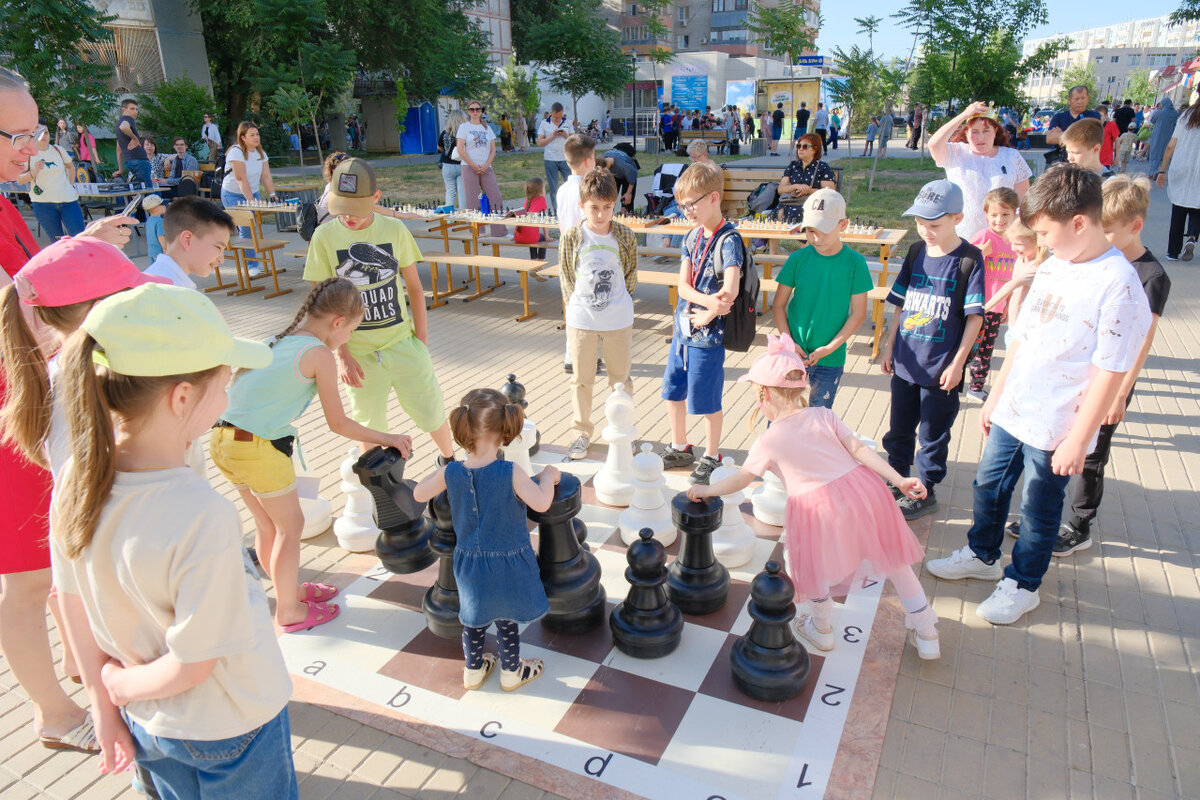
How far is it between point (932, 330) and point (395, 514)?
8.12ft

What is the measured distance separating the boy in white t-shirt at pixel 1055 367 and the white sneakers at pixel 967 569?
15cm

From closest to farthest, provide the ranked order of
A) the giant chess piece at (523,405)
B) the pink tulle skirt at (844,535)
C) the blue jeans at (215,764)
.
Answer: the blue jeans at (215,764) < the pink tulle skirt at (844,535) < the giant chess piece at (523,405)

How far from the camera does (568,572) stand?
8.55ft

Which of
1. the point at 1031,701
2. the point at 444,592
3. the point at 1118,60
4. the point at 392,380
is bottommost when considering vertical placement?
the point at 1031,701

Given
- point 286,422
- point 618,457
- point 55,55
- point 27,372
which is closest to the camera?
point 27,372

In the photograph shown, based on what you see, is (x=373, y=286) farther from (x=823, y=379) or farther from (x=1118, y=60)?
(x=1118, y=60)

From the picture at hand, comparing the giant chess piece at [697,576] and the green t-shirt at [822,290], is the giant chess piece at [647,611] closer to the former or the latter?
the giant chess piece at [697,576]

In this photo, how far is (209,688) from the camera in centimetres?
142

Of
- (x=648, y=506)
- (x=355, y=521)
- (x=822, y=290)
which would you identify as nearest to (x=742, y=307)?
(x=822, y=290)

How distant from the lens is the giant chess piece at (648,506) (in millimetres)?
3236

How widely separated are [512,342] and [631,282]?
8.56 feet

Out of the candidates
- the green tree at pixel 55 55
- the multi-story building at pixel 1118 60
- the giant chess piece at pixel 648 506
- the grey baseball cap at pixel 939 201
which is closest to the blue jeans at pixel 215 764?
the giant chess piece at pixel 648 506

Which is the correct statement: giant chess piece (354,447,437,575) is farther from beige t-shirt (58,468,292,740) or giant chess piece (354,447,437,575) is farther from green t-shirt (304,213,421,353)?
beige t-shirt (58,468,292,740)

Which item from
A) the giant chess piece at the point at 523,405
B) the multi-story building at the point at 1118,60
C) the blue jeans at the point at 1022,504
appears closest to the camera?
the blue jeans at the point at 1022,504
